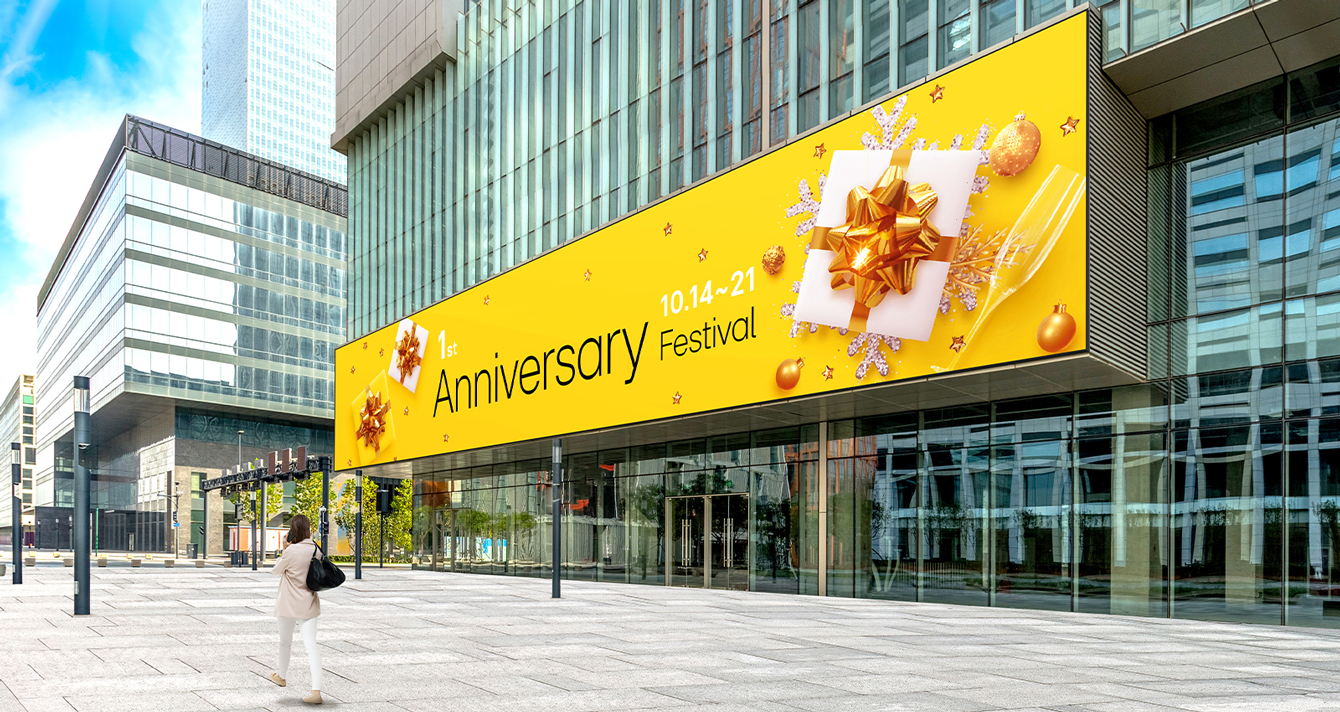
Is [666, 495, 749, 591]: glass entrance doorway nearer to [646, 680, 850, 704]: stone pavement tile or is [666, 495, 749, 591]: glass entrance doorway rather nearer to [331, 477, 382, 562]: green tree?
[646, 680, 850, 704]: stone pavement tile

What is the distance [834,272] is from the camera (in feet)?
78.8

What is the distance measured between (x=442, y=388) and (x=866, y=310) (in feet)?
70.1

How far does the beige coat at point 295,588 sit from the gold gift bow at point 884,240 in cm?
1508

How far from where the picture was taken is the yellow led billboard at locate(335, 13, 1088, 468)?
793 inches

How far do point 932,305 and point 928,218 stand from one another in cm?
175

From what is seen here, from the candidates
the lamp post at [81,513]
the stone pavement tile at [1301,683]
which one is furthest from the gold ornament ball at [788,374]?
the lamp post at [81,513]

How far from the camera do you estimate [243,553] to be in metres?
50.9

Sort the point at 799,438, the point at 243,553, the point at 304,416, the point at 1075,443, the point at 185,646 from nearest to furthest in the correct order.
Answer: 1. the point at 185,646
2. the point at 1075,443
3. the point at 799,438
4. the point at 243,553
5. the point at 304,416

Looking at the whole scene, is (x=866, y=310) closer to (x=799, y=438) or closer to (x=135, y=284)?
(x=799, y=438)

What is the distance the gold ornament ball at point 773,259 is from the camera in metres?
25.5

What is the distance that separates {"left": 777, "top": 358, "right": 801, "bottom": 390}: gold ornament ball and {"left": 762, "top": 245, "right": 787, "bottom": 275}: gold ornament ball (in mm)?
2207

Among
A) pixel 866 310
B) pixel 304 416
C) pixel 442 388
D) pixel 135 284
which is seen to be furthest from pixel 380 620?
pixel 304 416

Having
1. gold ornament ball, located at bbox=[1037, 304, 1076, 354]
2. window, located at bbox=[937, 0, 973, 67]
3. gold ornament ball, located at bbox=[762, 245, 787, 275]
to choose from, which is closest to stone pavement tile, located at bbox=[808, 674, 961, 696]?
gold ornament ball, located at bbox=[1037, 304, 1076, 354]

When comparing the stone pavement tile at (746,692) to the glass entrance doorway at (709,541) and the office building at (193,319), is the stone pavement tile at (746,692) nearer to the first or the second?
the glass entrance doorway at (709,541)
